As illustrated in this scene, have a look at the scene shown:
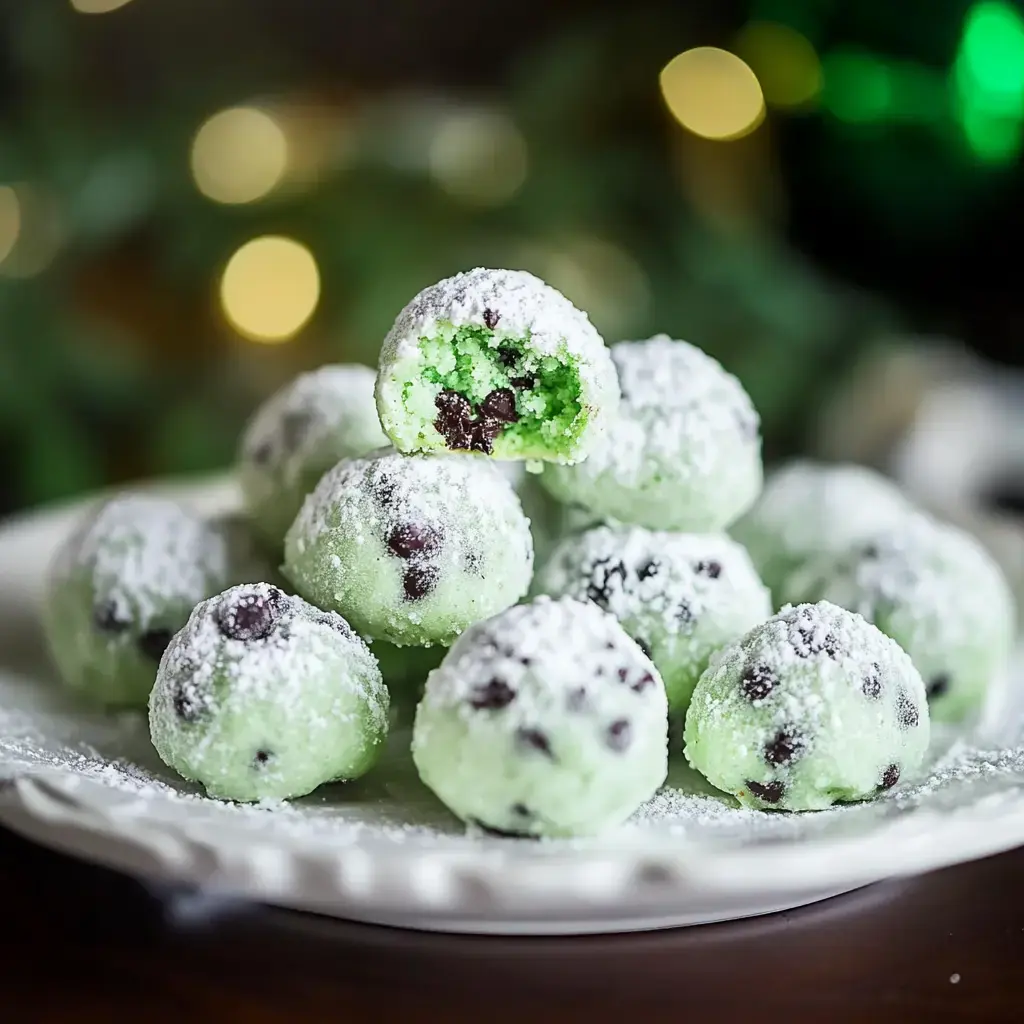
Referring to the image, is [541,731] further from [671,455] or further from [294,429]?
[294,429]

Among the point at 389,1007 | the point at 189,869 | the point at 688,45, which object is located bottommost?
the point at 389,1007

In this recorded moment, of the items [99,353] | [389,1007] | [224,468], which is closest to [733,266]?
[224,468]

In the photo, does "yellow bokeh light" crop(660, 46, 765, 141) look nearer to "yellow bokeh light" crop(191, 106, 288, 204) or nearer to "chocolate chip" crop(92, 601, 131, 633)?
"yellow bokeh light" crop(191, 106, 288, 204)

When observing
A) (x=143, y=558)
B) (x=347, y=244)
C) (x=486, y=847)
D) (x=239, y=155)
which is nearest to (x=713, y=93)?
(x=347, y=244)

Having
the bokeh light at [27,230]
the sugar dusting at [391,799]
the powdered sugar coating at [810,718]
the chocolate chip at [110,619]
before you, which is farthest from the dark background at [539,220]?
the powdered sugar coating at [810,718]

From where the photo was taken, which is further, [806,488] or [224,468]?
[224,468]

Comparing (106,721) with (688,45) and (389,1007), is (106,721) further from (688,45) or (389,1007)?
(688,45)
